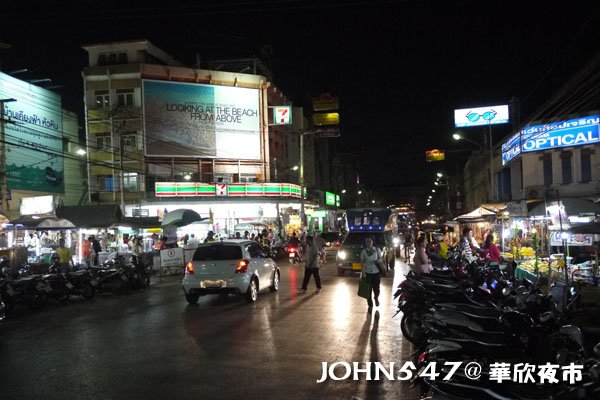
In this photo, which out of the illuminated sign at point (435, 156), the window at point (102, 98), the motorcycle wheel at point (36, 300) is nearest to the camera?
the motorcycle wheel at point (36, 300)

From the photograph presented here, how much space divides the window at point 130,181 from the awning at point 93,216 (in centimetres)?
1871

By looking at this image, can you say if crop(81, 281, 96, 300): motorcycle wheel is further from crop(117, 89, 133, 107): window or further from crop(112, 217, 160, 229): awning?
crop(117, 89, 133, 107): window

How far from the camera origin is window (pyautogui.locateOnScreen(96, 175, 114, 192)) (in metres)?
41.7

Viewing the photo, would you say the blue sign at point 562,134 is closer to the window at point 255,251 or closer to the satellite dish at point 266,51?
the window at point 255,251

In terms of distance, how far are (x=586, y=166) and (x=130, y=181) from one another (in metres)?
31.6

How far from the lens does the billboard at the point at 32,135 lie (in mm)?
32188

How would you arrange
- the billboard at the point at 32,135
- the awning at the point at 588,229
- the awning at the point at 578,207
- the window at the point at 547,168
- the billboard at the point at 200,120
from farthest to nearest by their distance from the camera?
the billboard at the point at 200,120, the billboard at the point at 32,135, the window at the point at 547,168, the awning at the point at 578,207, the awning at the point at 588,229

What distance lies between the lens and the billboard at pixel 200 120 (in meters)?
39.9

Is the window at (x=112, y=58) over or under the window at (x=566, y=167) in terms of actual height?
over

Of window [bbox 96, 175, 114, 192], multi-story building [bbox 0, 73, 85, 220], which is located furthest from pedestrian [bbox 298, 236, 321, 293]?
window [bbox 96, 175, 114, 192]

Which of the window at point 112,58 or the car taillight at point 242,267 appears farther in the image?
the window at point 112,58

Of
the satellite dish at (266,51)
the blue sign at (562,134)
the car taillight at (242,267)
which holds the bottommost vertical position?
the car taillight at (242,267)

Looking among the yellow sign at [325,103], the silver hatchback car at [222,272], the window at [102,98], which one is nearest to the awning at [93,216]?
the silver hatchback car at [222,272]

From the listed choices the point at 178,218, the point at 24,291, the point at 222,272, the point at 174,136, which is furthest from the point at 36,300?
the point at 174,136
